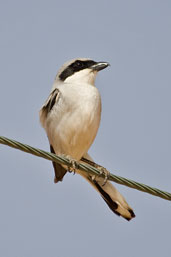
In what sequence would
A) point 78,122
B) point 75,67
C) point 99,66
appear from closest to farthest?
point 78,122, point 99,66, point 75,67

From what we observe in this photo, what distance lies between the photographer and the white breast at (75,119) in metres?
6.72

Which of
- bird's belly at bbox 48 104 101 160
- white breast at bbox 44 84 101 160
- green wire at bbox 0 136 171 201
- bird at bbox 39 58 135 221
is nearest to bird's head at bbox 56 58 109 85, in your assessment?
bird at bbox 39 58 135 221

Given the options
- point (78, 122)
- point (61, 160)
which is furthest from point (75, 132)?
point (61, 160)

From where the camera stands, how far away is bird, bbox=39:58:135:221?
670 centimetres

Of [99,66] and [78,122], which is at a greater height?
[99,66]

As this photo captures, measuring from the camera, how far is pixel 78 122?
6.70 m

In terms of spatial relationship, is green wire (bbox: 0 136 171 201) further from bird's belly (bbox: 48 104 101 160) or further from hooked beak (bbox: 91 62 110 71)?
hooked beak (bbox: 91 62 110 71)

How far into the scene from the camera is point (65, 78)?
293 inches

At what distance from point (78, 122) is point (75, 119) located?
0.05 m

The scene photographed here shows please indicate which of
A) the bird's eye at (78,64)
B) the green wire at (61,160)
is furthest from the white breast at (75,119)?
the green wire at (61,160)

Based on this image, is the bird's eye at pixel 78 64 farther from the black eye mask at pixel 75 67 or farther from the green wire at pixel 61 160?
the green wire at pixel 61 160

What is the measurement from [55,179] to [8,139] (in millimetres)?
2766

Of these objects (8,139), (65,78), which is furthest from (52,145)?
(8,139)

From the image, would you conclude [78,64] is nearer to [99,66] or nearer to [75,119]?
[99,66]
